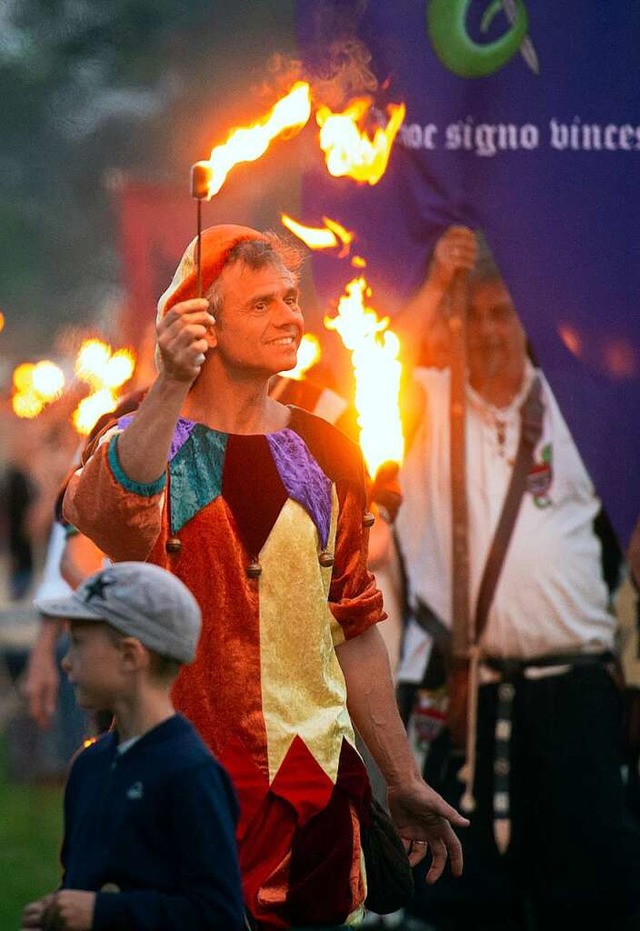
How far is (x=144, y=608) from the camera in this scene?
3.83m

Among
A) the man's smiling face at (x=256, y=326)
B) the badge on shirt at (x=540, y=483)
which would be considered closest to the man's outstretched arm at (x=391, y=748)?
the man's smiling face at (x=256, y=326)

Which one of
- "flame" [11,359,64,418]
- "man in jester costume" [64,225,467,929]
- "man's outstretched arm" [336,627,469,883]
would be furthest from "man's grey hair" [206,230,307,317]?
"flame" [11,359,64,418]

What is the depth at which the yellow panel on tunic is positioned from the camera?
442 cm

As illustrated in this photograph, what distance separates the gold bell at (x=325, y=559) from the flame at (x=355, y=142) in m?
2.00

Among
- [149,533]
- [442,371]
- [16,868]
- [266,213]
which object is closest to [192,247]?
[149,533]

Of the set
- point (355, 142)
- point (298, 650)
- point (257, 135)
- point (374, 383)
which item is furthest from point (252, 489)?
point (374, 383)

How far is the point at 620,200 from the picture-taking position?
756cm

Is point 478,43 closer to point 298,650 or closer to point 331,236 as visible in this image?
point 331,236

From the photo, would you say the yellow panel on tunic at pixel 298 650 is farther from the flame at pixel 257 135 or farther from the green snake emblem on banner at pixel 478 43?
the green snake emblem on banner at pixel 478 43

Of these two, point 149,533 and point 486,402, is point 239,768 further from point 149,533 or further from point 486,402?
point 486,402

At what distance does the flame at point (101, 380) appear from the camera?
8.70 meters

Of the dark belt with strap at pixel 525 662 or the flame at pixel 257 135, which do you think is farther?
the dark belt with strap at pixel 525 662

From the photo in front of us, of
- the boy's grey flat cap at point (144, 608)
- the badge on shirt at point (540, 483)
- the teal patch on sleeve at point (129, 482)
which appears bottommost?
the boy's grey flat cap at point (144, 608)

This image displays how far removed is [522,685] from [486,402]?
97 cm
